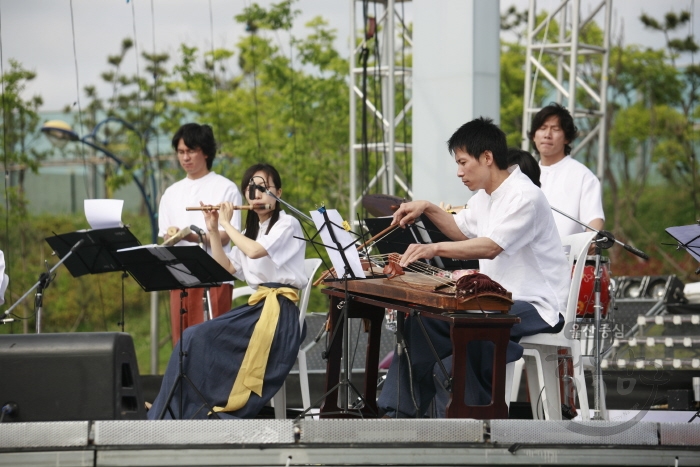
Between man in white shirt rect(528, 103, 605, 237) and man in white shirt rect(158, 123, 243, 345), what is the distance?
5.93 ft

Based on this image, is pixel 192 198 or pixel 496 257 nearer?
pixel 496 257

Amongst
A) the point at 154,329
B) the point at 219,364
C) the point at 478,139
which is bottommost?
the point at 154,329

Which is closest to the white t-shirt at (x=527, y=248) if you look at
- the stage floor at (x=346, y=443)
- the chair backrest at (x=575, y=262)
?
the chair backrest at (x=575, y=262)

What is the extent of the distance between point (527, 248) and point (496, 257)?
0.15 m

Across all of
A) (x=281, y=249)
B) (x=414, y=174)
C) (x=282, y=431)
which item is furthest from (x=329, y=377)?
(x=414, y=174)

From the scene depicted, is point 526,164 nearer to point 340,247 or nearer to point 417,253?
point 417,253

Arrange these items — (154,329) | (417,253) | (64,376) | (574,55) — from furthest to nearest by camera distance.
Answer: (154,329) < (574,55) < (417,253) < (64,376)

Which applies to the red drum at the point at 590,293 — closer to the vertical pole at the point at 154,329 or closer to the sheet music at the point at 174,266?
the sheet music at the point at 174,266

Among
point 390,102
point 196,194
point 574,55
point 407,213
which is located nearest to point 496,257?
point 407,213

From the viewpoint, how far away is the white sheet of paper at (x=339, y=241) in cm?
394

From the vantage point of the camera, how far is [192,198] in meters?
5.82

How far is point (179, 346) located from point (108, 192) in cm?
672

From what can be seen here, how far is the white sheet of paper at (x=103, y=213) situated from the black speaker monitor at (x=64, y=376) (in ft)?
4.46

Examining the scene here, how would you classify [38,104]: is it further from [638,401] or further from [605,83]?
[638,401]
